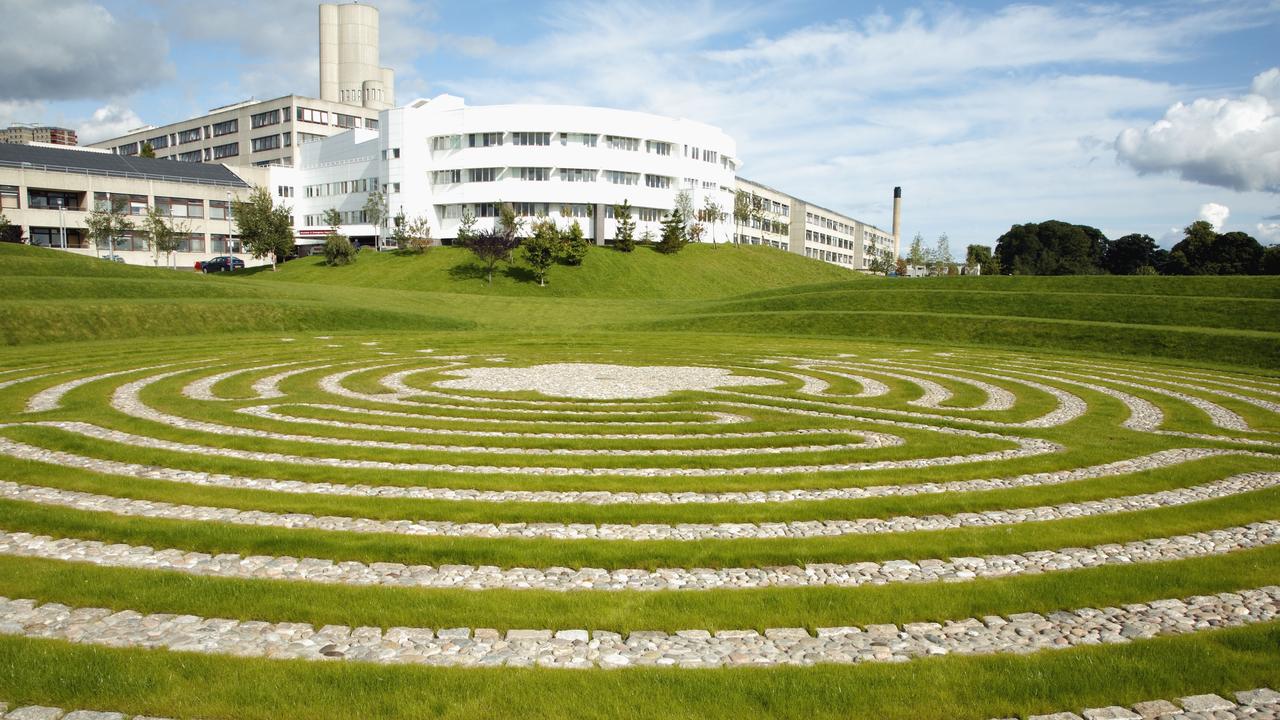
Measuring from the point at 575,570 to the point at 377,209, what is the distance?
96.0m

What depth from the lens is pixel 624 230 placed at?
94562 millimetres

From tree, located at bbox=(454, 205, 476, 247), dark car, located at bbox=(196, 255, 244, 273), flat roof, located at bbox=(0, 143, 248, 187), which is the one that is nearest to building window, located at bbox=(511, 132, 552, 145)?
tree, located at bbox=(454, 205, 476, 247)

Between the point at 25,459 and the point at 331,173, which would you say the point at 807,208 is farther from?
the point at 25,459

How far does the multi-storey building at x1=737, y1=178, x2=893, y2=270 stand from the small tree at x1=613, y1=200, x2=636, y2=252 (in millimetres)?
28075

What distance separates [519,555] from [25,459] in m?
10.5

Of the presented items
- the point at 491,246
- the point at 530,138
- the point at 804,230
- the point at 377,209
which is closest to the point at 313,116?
the point at 377,209

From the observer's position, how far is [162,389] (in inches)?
897

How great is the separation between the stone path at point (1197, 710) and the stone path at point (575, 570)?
2.87 metres

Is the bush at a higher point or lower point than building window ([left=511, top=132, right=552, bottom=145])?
lower

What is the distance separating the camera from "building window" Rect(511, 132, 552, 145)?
9544cm

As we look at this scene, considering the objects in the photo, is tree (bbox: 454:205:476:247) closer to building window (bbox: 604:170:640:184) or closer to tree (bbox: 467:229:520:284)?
tree (bbox: 467:229:520:284)

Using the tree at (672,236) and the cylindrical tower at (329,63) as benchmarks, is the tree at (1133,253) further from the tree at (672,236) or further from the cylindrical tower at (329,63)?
the cylindrical tower at (329,63)

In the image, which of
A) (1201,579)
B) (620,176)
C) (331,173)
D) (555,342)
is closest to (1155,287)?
(555,342)

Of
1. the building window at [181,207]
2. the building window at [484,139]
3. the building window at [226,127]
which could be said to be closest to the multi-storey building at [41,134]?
the building window at [226,127]
